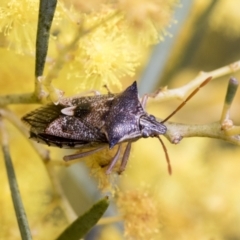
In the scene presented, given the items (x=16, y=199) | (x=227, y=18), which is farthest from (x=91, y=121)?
(x=227, y=18)

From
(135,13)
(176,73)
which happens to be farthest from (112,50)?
(176,73)

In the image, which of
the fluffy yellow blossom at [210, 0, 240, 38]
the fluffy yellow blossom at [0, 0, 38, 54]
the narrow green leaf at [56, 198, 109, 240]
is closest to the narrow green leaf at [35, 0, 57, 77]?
the fluffy yellow blossom at [0, 0, 38, 54]

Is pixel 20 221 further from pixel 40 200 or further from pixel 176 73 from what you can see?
pixel 176 73

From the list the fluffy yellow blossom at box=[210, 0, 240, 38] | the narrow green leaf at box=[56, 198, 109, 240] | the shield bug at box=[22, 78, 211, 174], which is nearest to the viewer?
the narrow green leaf at box=[56, 198, 109, 240]

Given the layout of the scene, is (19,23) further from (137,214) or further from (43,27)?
(137,214)

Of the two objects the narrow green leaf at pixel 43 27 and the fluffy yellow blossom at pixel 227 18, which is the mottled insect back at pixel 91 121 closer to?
the narrow green leaf at pixel 43 27

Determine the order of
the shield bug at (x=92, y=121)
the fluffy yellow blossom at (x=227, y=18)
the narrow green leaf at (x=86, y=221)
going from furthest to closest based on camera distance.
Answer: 1. the fluffy yellow blossom at (x=227, y=18)
2. the shield bug at (x=92, y=121)
3. the narrow green leaf at (x=86, y=221)

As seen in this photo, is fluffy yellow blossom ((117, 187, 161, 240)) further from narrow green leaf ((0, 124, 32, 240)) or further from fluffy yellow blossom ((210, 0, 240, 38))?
fluffy yellow blossom ((210, 0, 240, 38))

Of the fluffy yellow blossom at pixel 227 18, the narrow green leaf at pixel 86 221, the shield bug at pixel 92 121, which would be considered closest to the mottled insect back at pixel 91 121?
the shield bug at pixel 92 121
